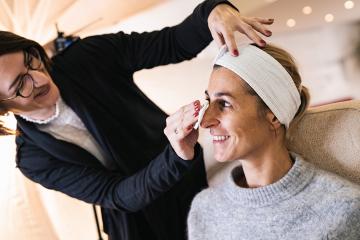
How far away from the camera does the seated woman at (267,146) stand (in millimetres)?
986

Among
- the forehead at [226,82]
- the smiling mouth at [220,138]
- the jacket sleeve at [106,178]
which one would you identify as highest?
the forehead at [226,82]

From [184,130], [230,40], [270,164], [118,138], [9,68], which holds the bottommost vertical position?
[270,164]

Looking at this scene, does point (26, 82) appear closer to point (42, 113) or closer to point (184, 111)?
point (42, 113)

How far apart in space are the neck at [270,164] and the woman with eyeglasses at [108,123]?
6.3 inches

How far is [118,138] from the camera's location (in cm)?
134

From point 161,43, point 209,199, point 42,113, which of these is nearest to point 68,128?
point 42,113

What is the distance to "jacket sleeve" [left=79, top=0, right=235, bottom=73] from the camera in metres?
1.19

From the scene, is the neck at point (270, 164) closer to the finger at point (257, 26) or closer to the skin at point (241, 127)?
the skin at point (241, 127)

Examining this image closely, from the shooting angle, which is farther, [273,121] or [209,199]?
[209,199]

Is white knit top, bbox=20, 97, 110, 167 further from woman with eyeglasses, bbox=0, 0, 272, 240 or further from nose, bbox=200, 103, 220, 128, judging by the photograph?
nose, bbox=200, 103, 220, 128

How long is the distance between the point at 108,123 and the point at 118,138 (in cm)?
6

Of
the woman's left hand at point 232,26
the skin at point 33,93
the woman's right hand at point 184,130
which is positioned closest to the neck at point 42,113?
the skin at point 33,93

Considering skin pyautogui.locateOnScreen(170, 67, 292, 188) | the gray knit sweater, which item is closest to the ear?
skin pyautogui.locateOnScreen(170, 67, 292, 188)

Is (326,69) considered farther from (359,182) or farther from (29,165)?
(29,165)
